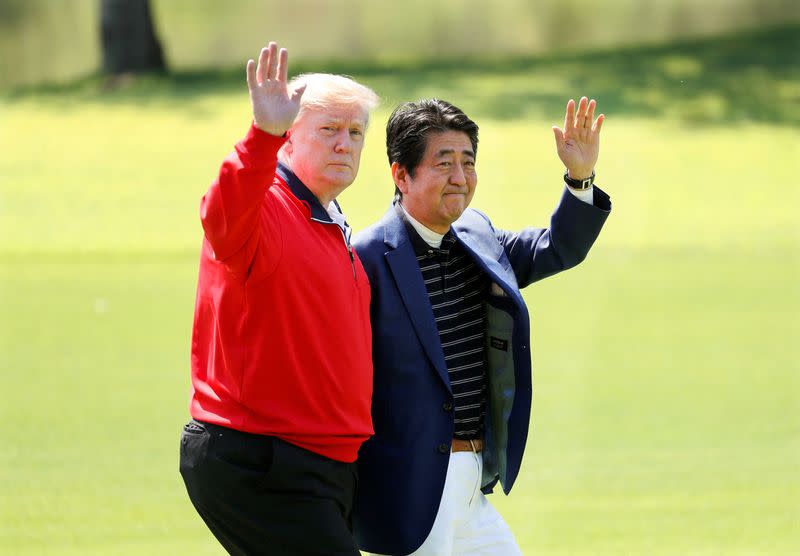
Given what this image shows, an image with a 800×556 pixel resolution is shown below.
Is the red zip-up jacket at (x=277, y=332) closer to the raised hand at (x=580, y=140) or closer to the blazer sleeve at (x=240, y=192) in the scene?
the blazer sleeve at (x=240, y=192)

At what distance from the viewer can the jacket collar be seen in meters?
2.96

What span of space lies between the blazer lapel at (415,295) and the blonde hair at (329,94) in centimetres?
36

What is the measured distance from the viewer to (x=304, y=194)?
117 inches

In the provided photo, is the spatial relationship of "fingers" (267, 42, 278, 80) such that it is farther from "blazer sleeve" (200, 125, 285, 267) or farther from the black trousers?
the black trousers

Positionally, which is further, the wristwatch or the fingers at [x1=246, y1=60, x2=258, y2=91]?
the wristwatch

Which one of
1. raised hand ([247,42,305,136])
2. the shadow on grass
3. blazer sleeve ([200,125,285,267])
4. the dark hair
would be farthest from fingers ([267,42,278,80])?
the shadow on grass

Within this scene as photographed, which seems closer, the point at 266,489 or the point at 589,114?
the point at 266,489

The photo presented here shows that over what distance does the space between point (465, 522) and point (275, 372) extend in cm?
79

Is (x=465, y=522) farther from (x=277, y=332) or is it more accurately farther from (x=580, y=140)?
(x=580, y=140)

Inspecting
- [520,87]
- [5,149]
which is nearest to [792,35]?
[520,87]

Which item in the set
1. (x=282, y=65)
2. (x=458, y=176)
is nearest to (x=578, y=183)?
(x=458, y=176)

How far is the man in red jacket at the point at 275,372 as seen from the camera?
2.74m

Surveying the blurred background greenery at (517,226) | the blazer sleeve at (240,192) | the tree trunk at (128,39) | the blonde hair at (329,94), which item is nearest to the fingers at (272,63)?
the blazer sleeve at (240,192)

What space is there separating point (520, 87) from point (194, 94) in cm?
404
